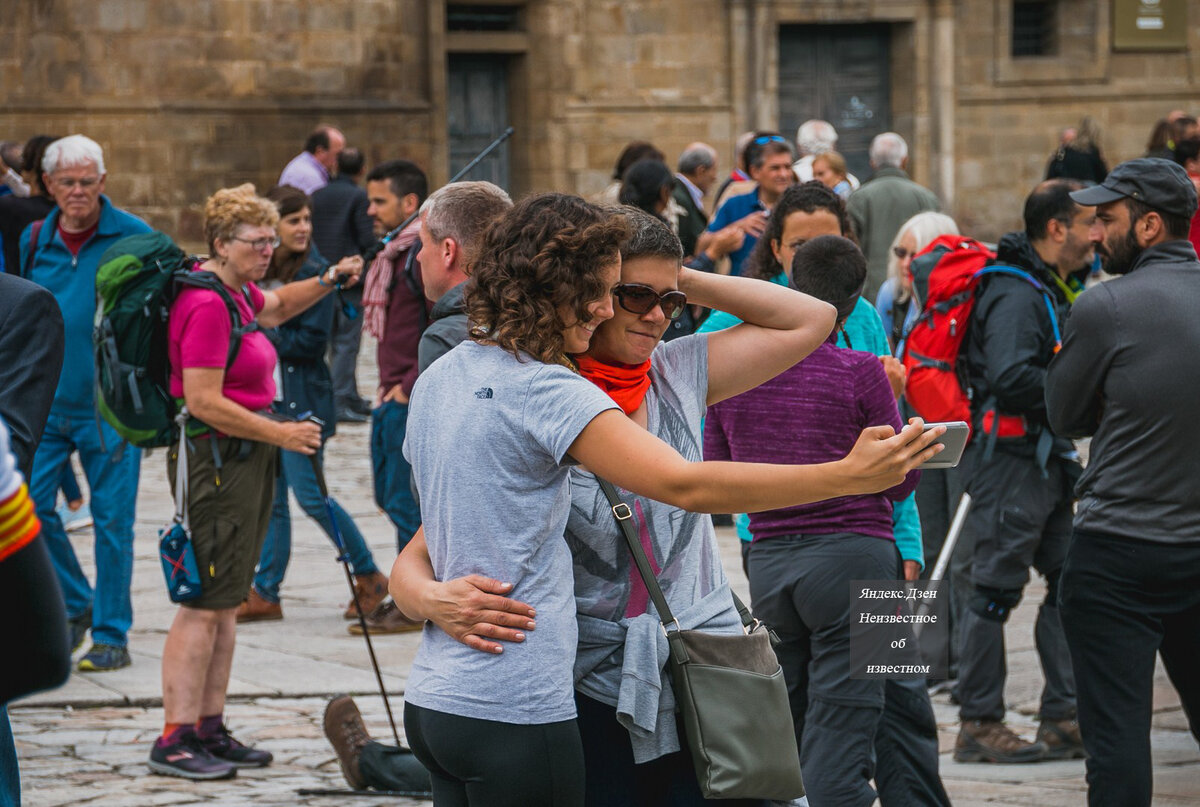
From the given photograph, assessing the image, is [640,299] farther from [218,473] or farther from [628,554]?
[218,473]

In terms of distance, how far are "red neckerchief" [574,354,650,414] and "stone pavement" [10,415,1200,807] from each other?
9.07 feet

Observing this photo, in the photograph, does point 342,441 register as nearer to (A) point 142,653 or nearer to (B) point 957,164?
(A) point 142,653

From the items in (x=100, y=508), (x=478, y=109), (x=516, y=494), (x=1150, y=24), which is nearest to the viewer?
(x=516, y=494)

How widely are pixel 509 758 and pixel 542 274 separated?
0.88 meters

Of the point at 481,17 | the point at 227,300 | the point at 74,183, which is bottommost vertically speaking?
the point at 227,300

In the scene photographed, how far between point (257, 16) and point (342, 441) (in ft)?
34.7

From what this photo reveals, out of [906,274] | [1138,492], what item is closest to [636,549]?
[1138,492]

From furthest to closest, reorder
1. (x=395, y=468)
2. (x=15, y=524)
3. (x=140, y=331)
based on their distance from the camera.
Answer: (x=395, y=468)
(x=140, y=331)
(x=15, y=524)

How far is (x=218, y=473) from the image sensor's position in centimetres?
618

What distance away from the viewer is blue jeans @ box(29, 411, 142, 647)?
7.55 meters

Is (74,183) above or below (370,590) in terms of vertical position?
above

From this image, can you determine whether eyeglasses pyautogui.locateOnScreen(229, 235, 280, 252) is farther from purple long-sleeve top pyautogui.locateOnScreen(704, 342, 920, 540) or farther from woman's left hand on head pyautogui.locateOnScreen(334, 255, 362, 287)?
purple long-sleeve top pyautogui.locateOnScreen(704, 342, 920, 540)

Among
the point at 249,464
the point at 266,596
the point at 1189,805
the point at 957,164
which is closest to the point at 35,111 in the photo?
the point at 957,164

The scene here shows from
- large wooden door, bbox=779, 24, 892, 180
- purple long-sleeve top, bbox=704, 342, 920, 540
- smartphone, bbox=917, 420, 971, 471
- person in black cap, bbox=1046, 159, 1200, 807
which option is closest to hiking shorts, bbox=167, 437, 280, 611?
purple long-sleeve top, bbox=704, 342, 920, 540
